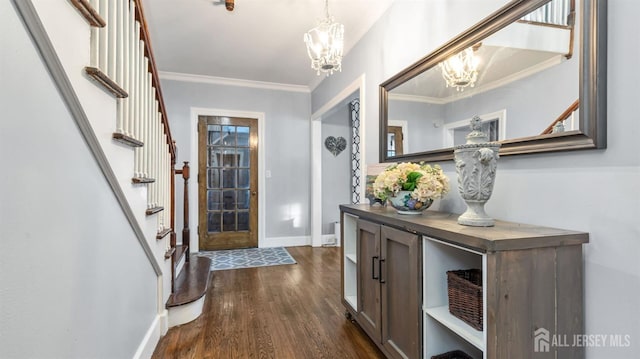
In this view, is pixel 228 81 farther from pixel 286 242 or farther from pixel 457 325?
pixel 457 325

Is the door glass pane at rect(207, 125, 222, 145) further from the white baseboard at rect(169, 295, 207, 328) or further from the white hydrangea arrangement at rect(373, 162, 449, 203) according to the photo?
the white hydrangea arrangement at rect(373, 162, 449, 203)

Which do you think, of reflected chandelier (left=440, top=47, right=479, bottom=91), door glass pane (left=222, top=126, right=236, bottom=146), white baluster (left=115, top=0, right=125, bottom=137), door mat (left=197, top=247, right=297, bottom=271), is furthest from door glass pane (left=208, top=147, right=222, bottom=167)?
reflected chandelier (left=440, top=47, right=479, bottom=91)

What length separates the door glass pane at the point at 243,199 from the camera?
4.66 m

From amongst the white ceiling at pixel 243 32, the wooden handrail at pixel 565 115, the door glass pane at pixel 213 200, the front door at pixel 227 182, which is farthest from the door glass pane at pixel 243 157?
the wooden handrail at pixel 565 115

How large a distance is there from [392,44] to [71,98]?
7.37 feet

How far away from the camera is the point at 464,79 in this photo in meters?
1.77

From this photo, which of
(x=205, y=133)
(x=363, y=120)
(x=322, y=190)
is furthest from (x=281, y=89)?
(x=363, y=120)

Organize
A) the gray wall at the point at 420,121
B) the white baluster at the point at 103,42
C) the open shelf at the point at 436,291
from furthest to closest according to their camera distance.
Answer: the gray wall at the point at 420,121, the open shelf at the point at 436,291, the white baluster at the point at 103,42

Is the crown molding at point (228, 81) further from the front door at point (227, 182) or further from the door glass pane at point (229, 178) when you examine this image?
the door glass pane at point (229, 178)

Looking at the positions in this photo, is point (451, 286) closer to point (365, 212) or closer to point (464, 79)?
point (365, 212)

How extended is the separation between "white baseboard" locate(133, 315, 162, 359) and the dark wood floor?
52mm

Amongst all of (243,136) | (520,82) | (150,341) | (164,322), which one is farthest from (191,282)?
(520,82)

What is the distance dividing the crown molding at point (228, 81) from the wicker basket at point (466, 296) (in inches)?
159

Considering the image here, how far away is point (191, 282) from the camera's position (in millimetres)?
2588
